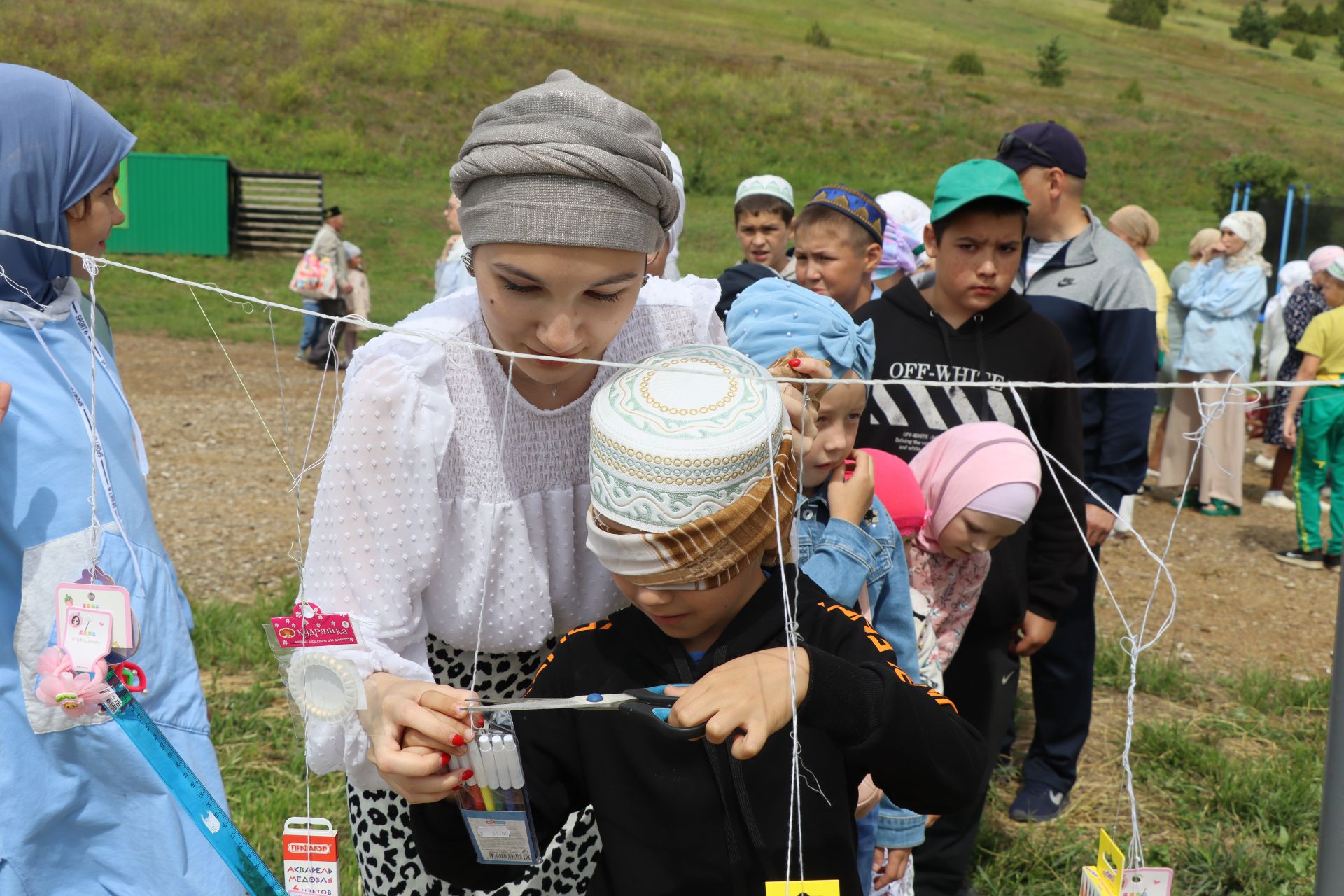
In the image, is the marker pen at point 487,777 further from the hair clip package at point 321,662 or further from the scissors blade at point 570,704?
the hair clip package at point 321,662

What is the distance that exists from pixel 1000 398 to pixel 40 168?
2.53 meters

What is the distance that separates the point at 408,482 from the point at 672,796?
62 centimetres

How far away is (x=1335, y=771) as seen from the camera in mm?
1489

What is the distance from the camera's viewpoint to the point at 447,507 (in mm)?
1763

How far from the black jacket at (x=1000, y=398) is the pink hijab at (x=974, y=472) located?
1.41 ft

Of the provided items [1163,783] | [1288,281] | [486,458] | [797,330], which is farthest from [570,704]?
[1288,281]

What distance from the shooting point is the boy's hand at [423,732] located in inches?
55.5

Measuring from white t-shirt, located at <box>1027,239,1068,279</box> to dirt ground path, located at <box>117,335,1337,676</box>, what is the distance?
2522mm

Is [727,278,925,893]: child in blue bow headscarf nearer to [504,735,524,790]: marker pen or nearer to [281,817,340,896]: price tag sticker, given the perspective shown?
[504,735,524,790]: marker pen

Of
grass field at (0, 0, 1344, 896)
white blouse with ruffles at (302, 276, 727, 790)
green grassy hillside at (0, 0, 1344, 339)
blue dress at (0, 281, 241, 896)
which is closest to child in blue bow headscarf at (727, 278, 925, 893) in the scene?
white blouse with ruffles at (302, 276, 727, 790)

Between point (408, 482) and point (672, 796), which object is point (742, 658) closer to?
point (672, 796)

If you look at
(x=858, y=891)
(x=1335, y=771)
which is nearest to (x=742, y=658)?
(x=858, y=891)

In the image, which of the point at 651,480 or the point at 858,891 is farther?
the point at 858,891

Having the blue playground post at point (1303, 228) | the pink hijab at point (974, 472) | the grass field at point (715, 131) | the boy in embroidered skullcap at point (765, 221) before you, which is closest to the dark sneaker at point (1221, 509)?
the grass field at point (715, 131)
